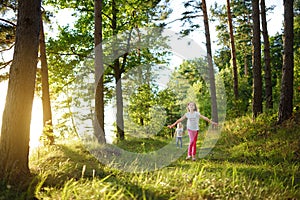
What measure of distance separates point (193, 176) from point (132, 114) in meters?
14.0

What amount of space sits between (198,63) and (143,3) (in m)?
5.32

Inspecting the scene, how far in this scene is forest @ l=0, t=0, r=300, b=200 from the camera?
5340 millimetres

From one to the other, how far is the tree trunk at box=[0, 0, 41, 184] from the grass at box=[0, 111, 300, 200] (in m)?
Result: 0.45

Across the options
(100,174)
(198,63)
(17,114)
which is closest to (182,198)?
(100,174)

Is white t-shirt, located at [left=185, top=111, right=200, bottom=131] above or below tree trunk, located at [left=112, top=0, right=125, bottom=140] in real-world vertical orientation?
below

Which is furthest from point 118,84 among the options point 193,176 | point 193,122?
point 193,176

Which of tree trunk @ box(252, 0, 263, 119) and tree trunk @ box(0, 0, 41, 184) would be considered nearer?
tree trunk @ box(0, 0, 41, 184)

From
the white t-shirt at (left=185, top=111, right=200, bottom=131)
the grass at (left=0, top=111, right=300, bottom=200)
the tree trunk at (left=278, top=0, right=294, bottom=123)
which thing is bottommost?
the grass at (left=0, top=111, right=300, bottom=200)

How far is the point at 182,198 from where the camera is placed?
14.7ft

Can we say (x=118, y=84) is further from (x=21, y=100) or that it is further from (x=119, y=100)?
(x=21, y=100)

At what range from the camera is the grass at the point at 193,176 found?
15.4ft

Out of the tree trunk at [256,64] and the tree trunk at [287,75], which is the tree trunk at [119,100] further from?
the tree trunk at [287,75]

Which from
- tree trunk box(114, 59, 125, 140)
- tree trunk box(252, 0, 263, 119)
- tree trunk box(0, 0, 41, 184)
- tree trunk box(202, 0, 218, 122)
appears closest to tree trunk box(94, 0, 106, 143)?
tree trunk box(0, 0, 41, 184)

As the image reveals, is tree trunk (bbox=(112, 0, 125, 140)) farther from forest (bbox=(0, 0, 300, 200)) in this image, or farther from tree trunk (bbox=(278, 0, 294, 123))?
tree trunk (bbox=(278, 0, 294, 123))
